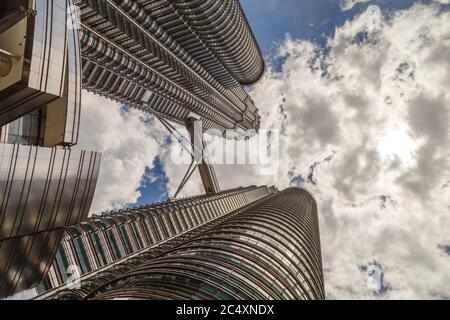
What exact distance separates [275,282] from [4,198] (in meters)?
21.4

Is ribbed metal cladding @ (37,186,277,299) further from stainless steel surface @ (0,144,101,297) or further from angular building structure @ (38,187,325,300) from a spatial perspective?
stainless steel surface @ (0,144,101,297)

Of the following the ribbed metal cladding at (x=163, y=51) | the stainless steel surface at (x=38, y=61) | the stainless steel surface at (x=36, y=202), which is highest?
the ribbed metal cladding at (x=163, y=51)

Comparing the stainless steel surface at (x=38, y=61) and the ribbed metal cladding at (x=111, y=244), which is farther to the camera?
the ribbed metal cladding at (x=111, y=244)

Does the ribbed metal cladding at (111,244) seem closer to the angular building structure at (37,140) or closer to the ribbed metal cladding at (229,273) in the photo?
the ribbed metal cladding at (229,273)

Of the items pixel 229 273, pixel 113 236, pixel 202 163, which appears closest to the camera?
pixel 229 273

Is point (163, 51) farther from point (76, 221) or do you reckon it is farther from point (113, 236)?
point (76, 221)

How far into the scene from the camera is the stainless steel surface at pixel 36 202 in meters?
17.0

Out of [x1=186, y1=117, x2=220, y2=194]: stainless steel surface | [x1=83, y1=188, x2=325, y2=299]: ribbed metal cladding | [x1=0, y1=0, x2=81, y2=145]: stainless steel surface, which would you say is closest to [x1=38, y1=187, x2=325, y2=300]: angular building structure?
[x1=83, y1=188, x2=325, y2=299]: ribbed metal cladding

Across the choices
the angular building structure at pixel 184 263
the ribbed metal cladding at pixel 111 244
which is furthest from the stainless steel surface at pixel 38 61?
the ribbed metal cladding at pixel 111 244

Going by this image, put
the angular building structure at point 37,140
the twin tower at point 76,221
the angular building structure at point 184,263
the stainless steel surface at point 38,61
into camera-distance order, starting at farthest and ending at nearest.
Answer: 1. the angular building structure at point 184,263
2. the twin tower at point 76,221
3. the angular building structure at point 37,140
4. the stainless steel surface at point 38,61

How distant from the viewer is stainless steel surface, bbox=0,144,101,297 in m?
17.0

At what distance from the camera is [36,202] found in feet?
62.8

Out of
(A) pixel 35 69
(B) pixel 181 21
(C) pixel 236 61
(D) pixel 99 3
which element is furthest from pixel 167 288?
(C) pixel 236 61

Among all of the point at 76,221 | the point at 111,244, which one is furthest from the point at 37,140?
the point at 111,244
